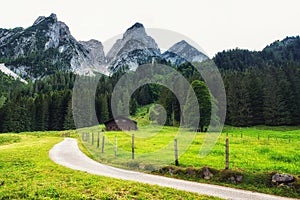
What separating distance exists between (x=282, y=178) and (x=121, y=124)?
69.5 meters

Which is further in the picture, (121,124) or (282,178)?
(121,124)

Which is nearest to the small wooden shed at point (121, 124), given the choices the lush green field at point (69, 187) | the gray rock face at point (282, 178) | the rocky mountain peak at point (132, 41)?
the rocky mountain peak at point (132, 41)

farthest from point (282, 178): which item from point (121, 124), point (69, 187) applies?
point (121, 124)

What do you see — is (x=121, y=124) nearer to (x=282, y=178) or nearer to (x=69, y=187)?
(x=69, y=187)

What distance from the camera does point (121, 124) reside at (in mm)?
81625

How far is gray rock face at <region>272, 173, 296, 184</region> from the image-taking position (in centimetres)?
1376

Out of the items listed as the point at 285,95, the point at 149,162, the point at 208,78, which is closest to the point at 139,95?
the point at 208,78

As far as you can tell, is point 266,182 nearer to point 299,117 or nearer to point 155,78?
point 299,117

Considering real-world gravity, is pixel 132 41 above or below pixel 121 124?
above

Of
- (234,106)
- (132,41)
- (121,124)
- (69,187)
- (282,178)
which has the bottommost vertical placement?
(69,187)

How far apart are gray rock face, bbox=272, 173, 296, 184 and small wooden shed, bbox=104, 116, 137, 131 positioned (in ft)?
218

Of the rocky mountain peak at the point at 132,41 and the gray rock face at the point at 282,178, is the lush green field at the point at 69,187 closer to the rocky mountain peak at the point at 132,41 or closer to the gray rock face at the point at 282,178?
the gray rock face at the point at 282,178

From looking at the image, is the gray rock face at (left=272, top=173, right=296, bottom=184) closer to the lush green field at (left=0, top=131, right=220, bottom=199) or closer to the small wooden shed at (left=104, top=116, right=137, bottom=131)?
the lush green field at (left=0, top=131, right=220, bottom=199)

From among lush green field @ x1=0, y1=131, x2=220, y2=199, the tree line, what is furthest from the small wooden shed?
lush green field @ x1=0, y1=131, x2=220, y2=199
